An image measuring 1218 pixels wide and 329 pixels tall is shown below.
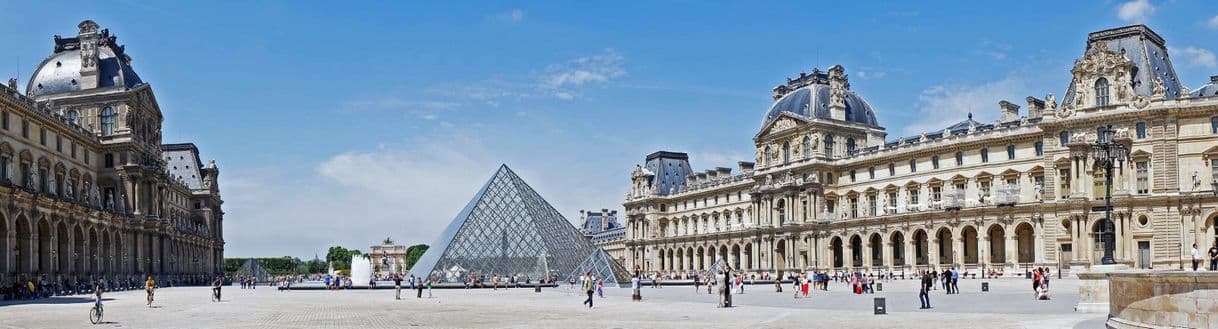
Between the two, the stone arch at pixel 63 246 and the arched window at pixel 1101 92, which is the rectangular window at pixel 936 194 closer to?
the arched window at pixel 1101 92

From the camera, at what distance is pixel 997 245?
5338 centimetres

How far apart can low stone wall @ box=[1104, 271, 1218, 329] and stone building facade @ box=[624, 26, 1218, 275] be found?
32341 mm

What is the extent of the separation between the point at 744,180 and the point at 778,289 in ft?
108

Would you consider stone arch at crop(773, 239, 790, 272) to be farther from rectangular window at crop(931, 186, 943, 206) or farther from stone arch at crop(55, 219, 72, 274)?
stone arch at crop(55, 219, 72, 274)

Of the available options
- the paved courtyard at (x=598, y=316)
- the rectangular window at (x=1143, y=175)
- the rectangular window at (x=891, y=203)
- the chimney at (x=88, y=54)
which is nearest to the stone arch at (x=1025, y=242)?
the rectangular window at (x=1143, y=175)

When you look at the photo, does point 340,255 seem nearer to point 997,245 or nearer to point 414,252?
point 414,252

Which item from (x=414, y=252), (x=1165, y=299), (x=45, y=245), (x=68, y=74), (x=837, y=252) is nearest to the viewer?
(x=1165, y=299)

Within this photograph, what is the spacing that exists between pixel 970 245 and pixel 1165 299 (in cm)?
4274

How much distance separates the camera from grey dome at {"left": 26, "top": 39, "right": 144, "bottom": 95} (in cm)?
5466

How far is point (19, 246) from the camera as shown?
40406 mm

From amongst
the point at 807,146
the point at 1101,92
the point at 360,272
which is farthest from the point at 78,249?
the point at 1101,92

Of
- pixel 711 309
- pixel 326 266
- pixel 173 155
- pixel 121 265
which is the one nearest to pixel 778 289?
pixel 711 309

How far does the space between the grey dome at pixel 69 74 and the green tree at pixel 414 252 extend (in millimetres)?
91610

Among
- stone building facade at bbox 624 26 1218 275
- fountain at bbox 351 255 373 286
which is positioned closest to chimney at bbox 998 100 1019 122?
stone building facade at bbox 624 26 1218 275
